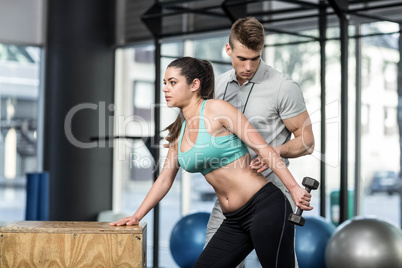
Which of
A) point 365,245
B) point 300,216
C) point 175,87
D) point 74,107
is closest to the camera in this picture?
point 300,216

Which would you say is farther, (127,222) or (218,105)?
(127,222)

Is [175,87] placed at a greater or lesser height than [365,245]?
greater

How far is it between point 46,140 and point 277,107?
5.07 m

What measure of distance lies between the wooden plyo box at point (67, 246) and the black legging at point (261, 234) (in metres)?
0.32

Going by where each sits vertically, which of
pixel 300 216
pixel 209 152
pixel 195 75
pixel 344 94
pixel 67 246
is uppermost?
pixel 344 94

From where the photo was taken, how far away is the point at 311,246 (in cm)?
470

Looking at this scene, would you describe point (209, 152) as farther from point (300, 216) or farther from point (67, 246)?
point (67, 246)

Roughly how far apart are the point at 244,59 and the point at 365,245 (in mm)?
2233

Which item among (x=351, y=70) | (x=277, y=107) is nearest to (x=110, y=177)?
(x=351, y=70)

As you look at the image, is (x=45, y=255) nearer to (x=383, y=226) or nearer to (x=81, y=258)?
(x=81, y=258)

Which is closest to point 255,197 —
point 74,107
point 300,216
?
point 300,216

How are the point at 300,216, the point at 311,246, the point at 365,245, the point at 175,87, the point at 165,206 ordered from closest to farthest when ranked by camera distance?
the point at 300,216, the point at 175,87, the point at 365,245, the point at 311,246, the point at 165,206

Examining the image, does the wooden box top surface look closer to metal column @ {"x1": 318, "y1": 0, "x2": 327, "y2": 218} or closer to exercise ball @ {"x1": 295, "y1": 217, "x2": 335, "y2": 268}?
exercise ball @ {"x1": 295, "y1": 217, "x2": 335, "y2": 268}

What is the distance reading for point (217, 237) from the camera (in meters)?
2.45
